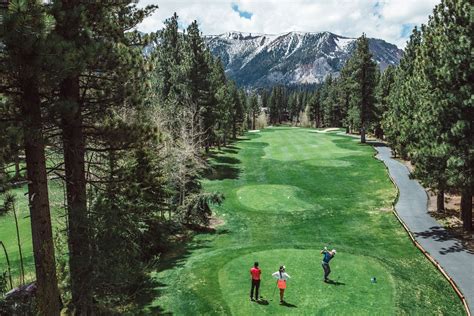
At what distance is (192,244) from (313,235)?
780cm

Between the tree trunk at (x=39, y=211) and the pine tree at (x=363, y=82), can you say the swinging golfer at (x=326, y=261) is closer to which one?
the tree trunk at (x=39, y=211)

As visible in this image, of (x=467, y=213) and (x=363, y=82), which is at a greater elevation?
(x=363, y=82)

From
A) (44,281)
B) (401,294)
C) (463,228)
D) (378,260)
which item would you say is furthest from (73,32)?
(463,228)

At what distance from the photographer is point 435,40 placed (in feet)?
76.6

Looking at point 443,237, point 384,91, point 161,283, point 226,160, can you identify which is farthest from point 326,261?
point 384,91

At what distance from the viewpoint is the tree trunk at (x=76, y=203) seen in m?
9.81

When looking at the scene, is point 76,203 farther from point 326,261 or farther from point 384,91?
point 384,91

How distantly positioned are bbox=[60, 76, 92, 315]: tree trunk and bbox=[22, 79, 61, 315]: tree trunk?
1.66ft

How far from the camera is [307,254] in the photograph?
70.9 feet

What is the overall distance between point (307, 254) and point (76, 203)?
45.2 feet

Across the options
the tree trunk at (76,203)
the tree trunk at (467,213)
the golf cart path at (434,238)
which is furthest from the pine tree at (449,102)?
the tree trunk at (76,203)

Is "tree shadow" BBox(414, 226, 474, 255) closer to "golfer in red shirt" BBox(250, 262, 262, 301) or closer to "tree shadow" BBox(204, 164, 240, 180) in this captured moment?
"golfer in red shirt" BBox(250, 262, 262, 301)

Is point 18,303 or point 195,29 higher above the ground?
point 195,29

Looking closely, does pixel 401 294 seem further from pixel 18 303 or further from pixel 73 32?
pixel 73 32
